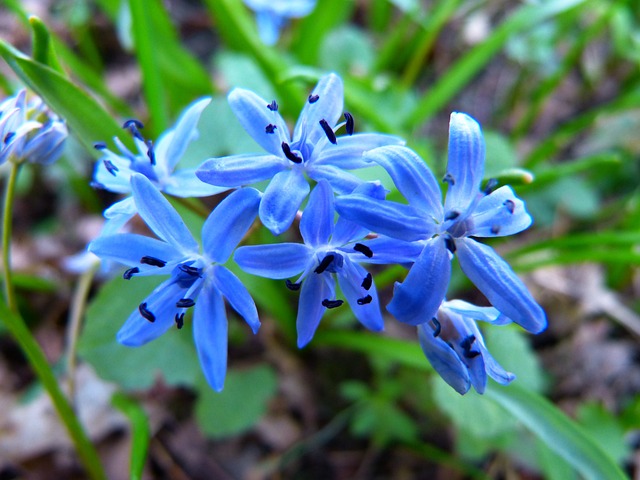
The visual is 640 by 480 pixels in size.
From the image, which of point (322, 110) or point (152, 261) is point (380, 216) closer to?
point (322, 110)

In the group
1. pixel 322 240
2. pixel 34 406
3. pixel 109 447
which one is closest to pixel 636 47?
pixel 322 240

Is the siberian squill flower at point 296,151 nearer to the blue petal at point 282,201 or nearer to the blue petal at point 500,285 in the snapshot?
the blue petal at point 282,201

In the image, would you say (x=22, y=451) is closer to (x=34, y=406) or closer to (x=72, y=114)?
(x=34, y=406)

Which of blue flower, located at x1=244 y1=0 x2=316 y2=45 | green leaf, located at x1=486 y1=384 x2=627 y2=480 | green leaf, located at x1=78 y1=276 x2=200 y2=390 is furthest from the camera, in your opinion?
blue flower, located at x1=244 y1=0 x2=316 y2=45

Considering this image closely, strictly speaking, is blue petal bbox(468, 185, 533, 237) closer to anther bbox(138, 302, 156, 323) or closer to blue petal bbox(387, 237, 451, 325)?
blue petal bbox(387, 237, 451, 325)

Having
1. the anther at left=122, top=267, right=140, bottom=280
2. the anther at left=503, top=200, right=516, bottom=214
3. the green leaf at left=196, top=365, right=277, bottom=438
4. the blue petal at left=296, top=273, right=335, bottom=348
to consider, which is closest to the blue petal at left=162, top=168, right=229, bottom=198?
the anther at left=122, top=267, right=140, bottom=280

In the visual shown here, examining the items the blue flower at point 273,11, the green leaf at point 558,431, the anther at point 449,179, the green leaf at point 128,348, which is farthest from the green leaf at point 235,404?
the blue flower at point 273,11
